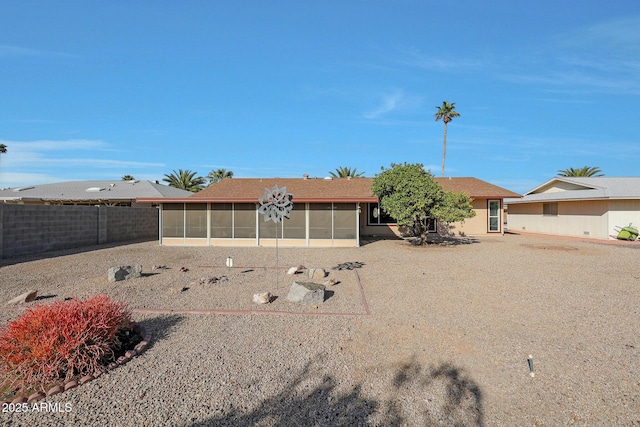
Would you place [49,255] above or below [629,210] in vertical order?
below

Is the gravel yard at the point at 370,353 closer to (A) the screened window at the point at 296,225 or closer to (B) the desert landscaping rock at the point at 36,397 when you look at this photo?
(B) the desert landscaping rock at the point at 36,397

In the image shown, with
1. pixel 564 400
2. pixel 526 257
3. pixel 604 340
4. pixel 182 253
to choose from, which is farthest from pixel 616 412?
pixel 182 253

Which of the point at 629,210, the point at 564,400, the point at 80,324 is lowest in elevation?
the point at 564,400

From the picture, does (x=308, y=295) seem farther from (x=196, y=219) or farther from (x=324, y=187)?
(x=324, y=187)

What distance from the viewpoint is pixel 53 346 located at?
3.71 m

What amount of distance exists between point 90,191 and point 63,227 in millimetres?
17358

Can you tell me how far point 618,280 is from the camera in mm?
8719

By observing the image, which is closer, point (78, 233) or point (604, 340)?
point (604, 340)

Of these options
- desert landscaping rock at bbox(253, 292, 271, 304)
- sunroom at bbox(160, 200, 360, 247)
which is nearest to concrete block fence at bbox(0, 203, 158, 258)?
sunroom at bbox(160, 200, 360, 247)

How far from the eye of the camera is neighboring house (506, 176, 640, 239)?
18203 mm

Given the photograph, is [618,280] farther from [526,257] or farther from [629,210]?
[629,210]

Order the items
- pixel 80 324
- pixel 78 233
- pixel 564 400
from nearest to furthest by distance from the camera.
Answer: pixel 564 400 → pixel 80 324 → pixel 78 233

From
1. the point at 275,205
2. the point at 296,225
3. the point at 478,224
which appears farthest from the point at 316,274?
the point at 478,224

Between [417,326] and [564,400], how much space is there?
2226 millimetres
